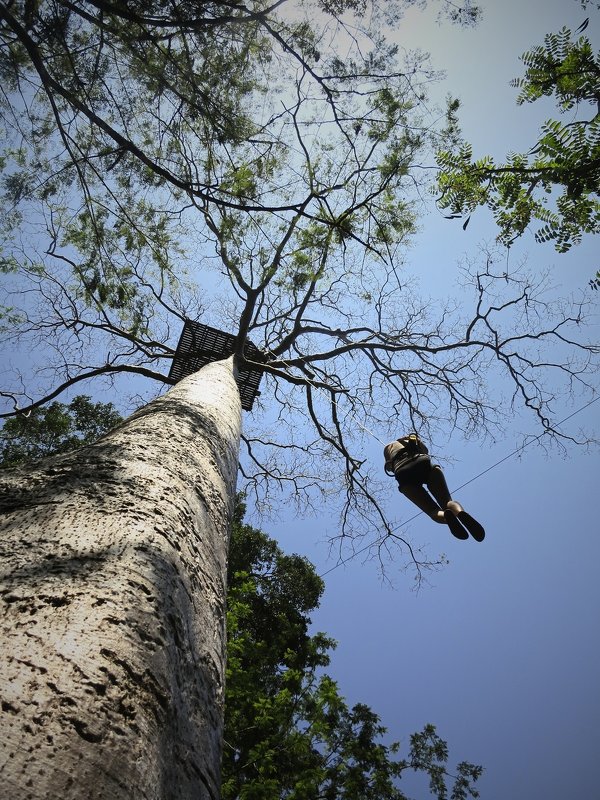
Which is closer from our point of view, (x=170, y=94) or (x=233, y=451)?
(x=233, y=451)

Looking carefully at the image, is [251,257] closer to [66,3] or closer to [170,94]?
[170,94]

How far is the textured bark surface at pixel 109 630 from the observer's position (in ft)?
2.01

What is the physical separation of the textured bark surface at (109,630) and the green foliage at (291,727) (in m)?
4.89

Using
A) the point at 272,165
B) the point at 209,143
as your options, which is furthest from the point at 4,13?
the point at 272,165

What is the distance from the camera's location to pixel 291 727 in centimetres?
578

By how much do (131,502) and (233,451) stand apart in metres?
1.32

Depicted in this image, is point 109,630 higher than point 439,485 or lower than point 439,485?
lower

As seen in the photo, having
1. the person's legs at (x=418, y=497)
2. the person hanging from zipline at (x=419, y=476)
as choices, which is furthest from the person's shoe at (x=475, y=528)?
the person's legs at (x=418, y=497)

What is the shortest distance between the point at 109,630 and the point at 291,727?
6233mm

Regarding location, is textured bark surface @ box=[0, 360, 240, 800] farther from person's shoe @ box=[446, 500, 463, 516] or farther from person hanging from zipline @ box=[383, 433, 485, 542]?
person hanging from zipline @ box=[383, 433, 485, 542]

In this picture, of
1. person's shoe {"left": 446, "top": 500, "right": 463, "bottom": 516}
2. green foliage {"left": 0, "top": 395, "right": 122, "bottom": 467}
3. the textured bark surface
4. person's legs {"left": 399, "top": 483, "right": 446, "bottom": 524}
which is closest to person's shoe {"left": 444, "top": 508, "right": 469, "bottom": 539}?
person's shoe {"left": 446, "top": 500, "right": 463, "bottom": 516}

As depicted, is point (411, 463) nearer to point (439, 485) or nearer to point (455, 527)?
point (439, 485)

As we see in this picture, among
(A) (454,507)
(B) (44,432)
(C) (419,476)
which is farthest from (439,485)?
(B) (44,432)

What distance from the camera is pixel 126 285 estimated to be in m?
6.05
